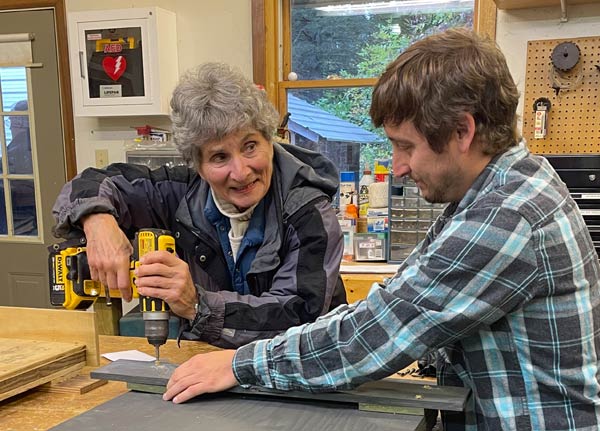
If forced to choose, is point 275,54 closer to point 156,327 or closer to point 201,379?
point 156,327

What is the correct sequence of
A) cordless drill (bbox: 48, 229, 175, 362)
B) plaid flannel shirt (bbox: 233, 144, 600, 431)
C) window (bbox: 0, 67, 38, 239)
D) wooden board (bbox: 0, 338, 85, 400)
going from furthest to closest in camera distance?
window (bbox: 0, 67, 38, 239), cordless drill (bbox: 48, 229, 175, 362), wooden board (bbox: 0, 338, 85, 400), plaid flannel shirt (bbox: 233, 144, 600, 431)

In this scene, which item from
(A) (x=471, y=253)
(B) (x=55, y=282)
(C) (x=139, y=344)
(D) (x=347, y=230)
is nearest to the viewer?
(A) (x=471, y=253)

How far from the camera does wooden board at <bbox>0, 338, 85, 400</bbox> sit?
Result: 1.06 m

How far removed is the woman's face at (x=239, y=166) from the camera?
1.39 m

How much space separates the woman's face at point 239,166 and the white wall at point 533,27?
1.41 m

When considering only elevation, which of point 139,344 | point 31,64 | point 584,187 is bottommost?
point 139,344

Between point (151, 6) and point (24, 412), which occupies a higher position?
point (151, 6)

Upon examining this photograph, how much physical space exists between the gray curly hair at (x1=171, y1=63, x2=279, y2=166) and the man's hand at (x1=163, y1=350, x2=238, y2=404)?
57cm

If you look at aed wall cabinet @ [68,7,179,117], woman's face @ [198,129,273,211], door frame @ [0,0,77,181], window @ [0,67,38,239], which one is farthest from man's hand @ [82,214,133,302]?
window @ [0,67,38,239]

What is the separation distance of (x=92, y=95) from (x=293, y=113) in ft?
3.28

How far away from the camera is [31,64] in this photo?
10.2 ft

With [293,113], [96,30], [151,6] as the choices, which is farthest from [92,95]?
[293,113]

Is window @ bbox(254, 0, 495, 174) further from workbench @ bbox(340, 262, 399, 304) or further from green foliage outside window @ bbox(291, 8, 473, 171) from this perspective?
workbench @ bbox(340, 262, 399, 304)

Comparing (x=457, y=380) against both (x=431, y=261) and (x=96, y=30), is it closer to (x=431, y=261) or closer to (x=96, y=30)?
(x=431, y=261)
